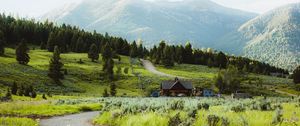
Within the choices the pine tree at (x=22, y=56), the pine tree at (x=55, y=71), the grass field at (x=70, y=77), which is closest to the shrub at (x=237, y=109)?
the grass field at (x=70, y=77)

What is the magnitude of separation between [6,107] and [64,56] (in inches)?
5573

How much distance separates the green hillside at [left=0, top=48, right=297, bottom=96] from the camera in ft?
379

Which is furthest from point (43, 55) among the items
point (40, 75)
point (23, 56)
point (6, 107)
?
point (6, 107)

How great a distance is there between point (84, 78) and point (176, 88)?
3101 centimetres

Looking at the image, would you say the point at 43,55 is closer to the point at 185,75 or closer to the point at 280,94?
the point at 185,75

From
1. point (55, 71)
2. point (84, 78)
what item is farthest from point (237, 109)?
point (84, 78)

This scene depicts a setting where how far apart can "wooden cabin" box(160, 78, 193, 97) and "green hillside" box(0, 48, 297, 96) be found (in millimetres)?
5793

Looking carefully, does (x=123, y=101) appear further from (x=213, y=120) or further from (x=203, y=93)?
(x=203, y=93)

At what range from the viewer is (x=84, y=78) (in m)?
140

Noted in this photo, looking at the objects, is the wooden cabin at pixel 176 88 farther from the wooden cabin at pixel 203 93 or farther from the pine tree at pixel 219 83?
the pine tree at pixel 219 83

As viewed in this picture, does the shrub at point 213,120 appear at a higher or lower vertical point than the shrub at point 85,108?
higher

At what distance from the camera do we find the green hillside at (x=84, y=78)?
379ft

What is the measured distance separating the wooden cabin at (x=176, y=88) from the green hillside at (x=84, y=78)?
579 centimetres

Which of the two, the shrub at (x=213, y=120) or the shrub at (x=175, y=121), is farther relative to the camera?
the shrub at (x=175, y=121)
